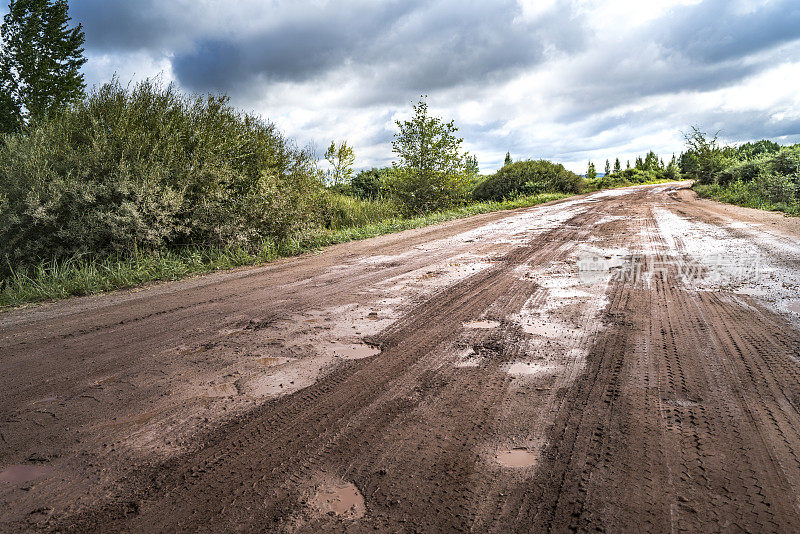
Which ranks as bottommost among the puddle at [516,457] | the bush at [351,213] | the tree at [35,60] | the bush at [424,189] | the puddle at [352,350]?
the puddle at [516,457]

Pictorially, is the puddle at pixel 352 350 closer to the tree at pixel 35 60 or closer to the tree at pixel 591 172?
the tree at pixel 35 60

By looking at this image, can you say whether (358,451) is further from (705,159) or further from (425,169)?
(705,159)

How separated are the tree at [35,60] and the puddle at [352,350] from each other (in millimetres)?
25521

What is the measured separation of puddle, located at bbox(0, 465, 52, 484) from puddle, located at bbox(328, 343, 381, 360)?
1.60 metres

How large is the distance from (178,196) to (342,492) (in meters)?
6.53

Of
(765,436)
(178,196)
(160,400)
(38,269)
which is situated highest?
(178,196)

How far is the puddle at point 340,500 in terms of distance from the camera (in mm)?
1498

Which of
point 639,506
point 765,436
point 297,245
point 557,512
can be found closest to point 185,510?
point 557,512

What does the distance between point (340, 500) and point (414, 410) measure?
685mm

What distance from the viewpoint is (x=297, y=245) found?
8.43 meters

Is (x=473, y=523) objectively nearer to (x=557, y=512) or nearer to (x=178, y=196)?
(x=557, y=512)

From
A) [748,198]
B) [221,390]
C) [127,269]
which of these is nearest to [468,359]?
[221,390]

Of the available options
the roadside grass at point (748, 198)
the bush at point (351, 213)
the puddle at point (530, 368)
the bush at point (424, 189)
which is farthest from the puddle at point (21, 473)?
the bush at point (424, 189)

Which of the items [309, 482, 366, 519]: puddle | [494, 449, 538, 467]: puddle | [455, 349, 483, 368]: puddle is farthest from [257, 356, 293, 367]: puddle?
[494, 449, 538, 467]: puddle
